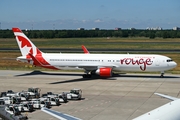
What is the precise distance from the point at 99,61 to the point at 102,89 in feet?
32.6

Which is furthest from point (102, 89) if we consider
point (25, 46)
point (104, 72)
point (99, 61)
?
point (25, 46)

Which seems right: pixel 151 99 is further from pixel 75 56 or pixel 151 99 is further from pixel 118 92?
pixel 75 56

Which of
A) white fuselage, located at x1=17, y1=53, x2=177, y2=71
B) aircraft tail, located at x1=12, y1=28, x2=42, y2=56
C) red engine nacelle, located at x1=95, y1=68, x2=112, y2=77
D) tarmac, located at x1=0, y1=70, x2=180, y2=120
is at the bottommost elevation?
tarmac, located at x1=0, y1=70, x2=180, y2=120

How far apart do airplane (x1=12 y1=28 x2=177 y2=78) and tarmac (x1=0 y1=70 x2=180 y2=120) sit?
166 centimetres

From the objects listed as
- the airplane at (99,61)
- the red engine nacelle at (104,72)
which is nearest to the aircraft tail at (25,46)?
the airplane at (99,61)

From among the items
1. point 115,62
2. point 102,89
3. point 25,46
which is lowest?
point 102,89

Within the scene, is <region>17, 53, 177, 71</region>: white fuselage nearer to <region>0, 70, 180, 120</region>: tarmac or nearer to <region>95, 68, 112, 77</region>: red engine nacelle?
<region>95, 68, 112, 77</region>: red engine nacelle

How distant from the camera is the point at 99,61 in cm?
5244

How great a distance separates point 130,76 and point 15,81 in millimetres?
18564

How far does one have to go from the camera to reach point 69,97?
3688cm

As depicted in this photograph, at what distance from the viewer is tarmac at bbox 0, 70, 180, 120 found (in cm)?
3095

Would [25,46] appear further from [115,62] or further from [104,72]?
[115,62]

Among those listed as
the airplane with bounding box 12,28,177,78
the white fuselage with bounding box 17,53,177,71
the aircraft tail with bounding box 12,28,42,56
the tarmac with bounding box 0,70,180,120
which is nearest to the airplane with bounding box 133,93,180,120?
the tarmac with bounding box 0,70,180,120

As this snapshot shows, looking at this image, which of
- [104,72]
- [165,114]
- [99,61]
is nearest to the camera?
[165,114]
